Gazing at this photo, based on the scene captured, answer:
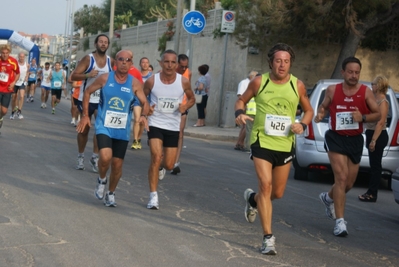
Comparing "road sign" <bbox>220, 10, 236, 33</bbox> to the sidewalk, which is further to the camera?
"road sign" <bbox>220, 10, 236, 33</bbox>

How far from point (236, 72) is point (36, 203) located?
18.8 metres

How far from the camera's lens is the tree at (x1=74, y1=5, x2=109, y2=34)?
68.3m

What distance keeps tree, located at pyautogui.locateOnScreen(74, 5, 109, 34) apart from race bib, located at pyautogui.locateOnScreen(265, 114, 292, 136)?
60.6 metres

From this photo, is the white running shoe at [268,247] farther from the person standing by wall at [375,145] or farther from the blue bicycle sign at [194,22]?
the blue bicycle sign at [194,22]

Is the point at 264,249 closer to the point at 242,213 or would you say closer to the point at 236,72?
the point at 242,213

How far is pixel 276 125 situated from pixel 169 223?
165 centimetres

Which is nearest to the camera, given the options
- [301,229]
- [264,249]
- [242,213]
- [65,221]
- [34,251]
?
[34,251]

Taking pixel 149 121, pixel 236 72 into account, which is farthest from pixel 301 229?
pixel 236 72

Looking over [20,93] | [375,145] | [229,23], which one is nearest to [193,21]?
[229,23]

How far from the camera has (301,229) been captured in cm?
884

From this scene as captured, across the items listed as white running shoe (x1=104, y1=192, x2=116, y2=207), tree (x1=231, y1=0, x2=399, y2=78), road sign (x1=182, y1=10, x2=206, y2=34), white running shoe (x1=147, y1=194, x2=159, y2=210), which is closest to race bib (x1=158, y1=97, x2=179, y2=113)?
white running shoe (x1=147, y1=194, x2=159, y2=210)

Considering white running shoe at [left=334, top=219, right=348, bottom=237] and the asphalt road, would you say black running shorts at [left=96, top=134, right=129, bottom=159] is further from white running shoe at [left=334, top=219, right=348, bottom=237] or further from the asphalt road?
white running shoe at [left=334, top=219, right=348, bottom=237]

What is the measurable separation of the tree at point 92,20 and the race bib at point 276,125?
→ 199 ft

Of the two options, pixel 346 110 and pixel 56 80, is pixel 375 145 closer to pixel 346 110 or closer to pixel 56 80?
pixel 346 110
